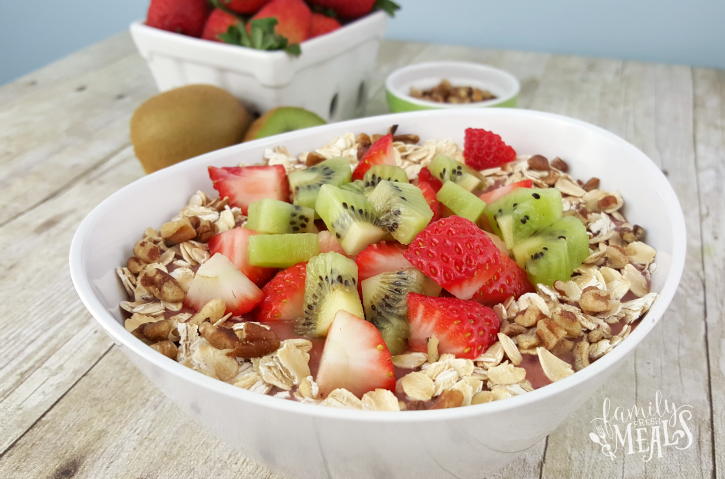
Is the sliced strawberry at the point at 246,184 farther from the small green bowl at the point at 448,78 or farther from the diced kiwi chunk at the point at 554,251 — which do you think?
the small green bowl at the point at 448,78

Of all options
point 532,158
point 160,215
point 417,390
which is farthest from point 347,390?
point 532,158

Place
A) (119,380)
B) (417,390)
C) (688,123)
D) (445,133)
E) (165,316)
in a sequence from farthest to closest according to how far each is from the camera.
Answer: (688,123) → (445,133) → (119,380) → (165,316) → (417,390)

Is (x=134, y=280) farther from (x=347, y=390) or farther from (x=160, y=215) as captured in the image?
(x=347, y=390)

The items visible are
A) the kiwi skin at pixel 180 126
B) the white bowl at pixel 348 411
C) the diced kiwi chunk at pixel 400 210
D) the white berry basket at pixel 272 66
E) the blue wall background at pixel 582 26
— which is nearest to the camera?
the white bowl at pixel 348 411

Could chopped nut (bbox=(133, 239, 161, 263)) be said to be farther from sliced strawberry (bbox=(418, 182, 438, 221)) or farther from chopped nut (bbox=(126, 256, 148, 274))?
sliced strawberry (bbox=(418, 182, 438, 221))

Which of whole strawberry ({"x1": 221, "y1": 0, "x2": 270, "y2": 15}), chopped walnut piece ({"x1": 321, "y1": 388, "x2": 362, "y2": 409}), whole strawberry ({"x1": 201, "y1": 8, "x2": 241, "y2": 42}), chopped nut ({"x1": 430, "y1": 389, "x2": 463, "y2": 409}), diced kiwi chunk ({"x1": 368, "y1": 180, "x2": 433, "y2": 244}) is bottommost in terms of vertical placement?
chopped nut ({"x1": 430, "y1": 389, "x2": 463, "y2": 409})

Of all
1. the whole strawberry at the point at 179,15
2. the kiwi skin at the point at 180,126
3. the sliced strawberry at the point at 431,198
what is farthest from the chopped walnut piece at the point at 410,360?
the whole strawberry at the point at 179,15

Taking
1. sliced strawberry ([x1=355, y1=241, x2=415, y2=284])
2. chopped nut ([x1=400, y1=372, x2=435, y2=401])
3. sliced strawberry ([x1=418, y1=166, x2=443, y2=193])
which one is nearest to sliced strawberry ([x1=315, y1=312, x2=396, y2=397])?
chopped nut ([x1=400, y1=372, x2=435, y2=401])
